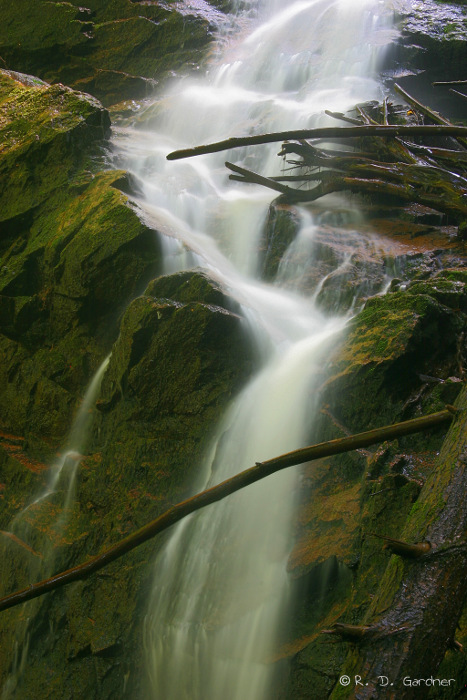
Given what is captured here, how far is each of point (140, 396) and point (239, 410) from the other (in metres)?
1.32

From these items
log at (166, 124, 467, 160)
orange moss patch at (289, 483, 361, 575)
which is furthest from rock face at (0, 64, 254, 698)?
log at (166, 124, 467, 160)

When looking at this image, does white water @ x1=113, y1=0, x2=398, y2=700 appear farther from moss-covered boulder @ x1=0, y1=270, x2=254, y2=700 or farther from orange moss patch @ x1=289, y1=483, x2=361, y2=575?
moss-covered boulder @ x1=0, y1=270, x2=254, y2=700

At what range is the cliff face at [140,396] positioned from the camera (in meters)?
3.72

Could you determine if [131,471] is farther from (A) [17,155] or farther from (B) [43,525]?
(A) [17,155]

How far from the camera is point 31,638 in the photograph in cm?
538

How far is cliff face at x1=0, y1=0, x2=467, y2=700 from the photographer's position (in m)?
3.72

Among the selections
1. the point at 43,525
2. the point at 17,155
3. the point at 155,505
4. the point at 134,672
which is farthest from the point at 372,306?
the point at 17,155

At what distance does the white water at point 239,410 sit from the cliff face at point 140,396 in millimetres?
226

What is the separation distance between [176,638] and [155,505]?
51.9 inches

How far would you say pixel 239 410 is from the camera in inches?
206

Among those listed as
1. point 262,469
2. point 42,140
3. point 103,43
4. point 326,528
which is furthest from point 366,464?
point 103,43

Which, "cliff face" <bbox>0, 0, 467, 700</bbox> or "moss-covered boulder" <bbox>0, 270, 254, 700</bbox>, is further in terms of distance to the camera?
"moss-covered boulder" <bbox>0, 270, 254, 700</bbox>

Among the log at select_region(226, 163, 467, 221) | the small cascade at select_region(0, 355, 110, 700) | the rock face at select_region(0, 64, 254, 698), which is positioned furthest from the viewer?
the log at select_region(226, 163, 467, 221)

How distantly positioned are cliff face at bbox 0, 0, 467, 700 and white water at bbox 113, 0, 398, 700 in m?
0.23
